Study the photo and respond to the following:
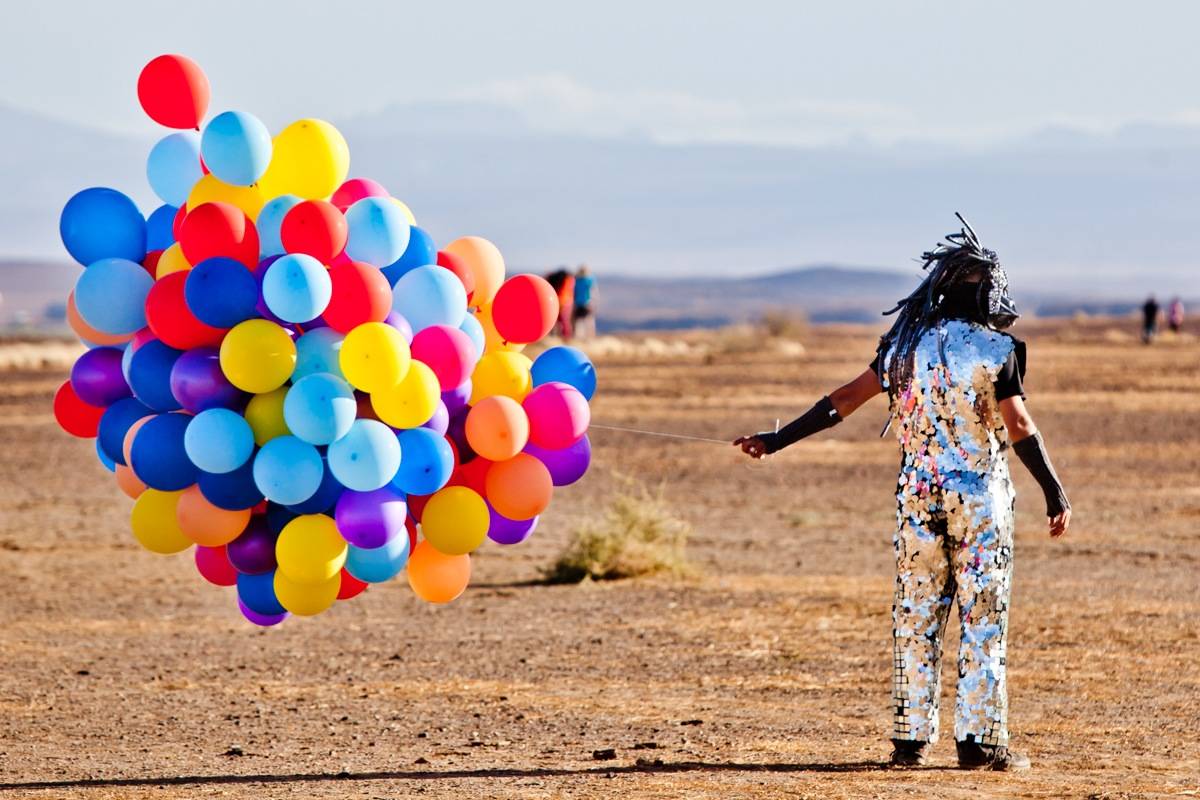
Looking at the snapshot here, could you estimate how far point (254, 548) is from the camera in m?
7.88

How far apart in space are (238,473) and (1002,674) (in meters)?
2.95

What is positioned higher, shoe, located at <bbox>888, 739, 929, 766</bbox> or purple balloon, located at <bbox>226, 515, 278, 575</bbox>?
purple balloon, located at <bbox>226, 515, 278, 575</bbox>

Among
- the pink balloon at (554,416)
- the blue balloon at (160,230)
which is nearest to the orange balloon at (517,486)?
the pink balloon at (554,416)

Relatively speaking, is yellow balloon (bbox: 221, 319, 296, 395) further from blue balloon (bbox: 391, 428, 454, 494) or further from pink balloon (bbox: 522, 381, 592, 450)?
pink balloon (bbox: 522, 381, 592, 450)

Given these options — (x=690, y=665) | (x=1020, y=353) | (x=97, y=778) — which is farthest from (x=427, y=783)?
(x=690, y=665)

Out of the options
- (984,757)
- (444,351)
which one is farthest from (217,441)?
(984,757)

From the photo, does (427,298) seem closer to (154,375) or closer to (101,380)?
(154,375)

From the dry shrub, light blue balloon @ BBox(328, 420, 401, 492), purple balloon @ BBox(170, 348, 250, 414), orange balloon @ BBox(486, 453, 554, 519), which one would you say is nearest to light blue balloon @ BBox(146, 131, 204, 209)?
purple balloon @ BBox(170, 348, 250, 414)

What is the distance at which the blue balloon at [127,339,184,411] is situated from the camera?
7746 millimetres

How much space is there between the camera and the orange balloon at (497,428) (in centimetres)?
790

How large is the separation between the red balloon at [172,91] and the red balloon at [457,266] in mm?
1110

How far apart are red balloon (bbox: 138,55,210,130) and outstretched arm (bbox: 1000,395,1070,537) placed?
3.33 m

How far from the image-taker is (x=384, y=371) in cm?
752

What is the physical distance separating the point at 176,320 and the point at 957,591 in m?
3.08
